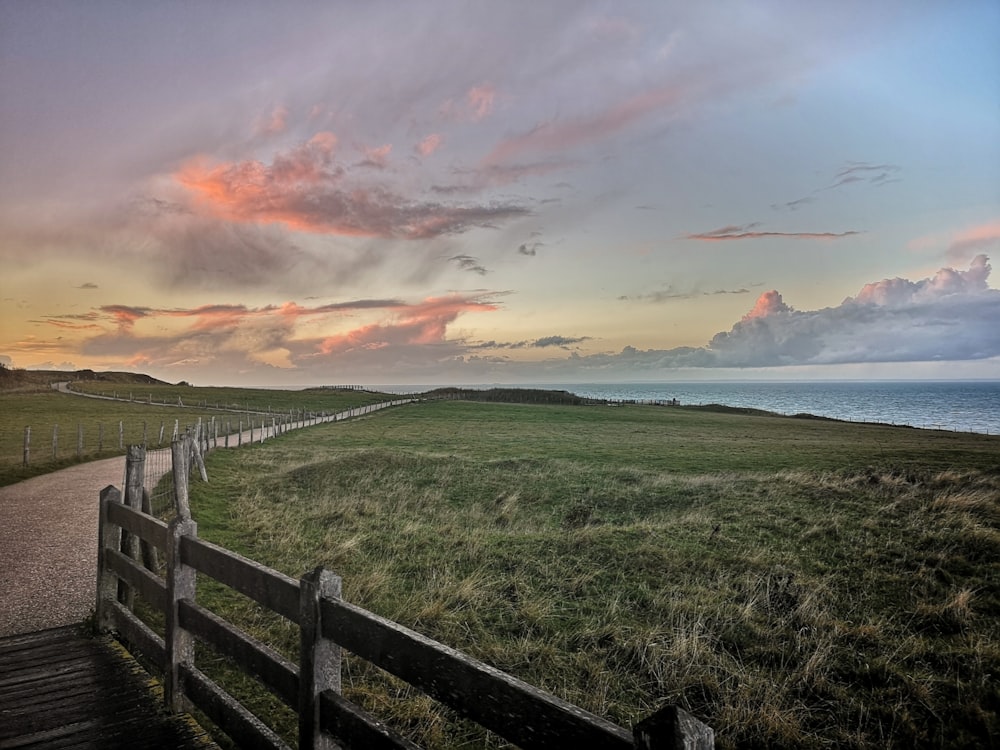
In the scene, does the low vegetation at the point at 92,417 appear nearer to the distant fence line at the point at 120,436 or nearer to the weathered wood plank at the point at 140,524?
the distant fence line at the point at 120,436

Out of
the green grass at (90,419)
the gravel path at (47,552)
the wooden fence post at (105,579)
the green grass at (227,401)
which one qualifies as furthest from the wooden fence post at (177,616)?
the green grass at (227,401)

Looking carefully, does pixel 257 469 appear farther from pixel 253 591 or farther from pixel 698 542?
pixel 253 591

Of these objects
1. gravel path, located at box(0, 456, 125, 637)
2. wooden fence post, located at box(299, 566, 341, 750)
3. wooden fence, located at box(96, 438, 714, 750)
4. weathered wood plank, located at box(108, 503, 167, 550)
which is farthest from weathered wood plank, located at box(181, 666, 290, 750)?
gravel path, located at box(0, 456, 125, 637)

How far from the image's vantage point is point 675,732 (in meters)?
2.01

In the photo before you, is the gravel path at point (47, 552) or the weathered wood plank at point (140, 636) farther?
the gravel path at point (47, 552)

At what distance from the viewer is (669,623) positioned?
930 centimetres

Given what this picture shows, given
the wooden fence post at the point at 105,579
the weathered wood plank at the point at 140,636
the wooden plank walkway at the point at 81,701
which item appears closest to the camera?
the wooden plank walkway at the point at 81,701

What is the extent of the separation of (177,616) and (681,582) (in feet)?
28.1

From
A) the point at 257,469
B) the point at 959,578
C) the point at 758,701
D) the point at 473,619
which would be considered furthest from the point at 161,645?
the point at 257,469

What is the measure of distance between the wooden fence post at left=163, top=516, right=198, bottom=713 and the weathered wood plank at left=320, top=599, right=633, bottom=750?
8.33ft

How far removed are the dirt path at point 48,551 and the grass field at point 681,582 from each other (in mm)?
2175

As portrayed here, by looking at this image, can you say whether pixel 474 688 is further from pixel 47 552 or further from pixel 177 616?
pixel 47 552

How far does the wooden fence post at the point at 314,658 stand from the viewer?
385 cm

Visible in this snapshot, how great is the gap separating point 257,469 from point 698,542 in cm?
1956
